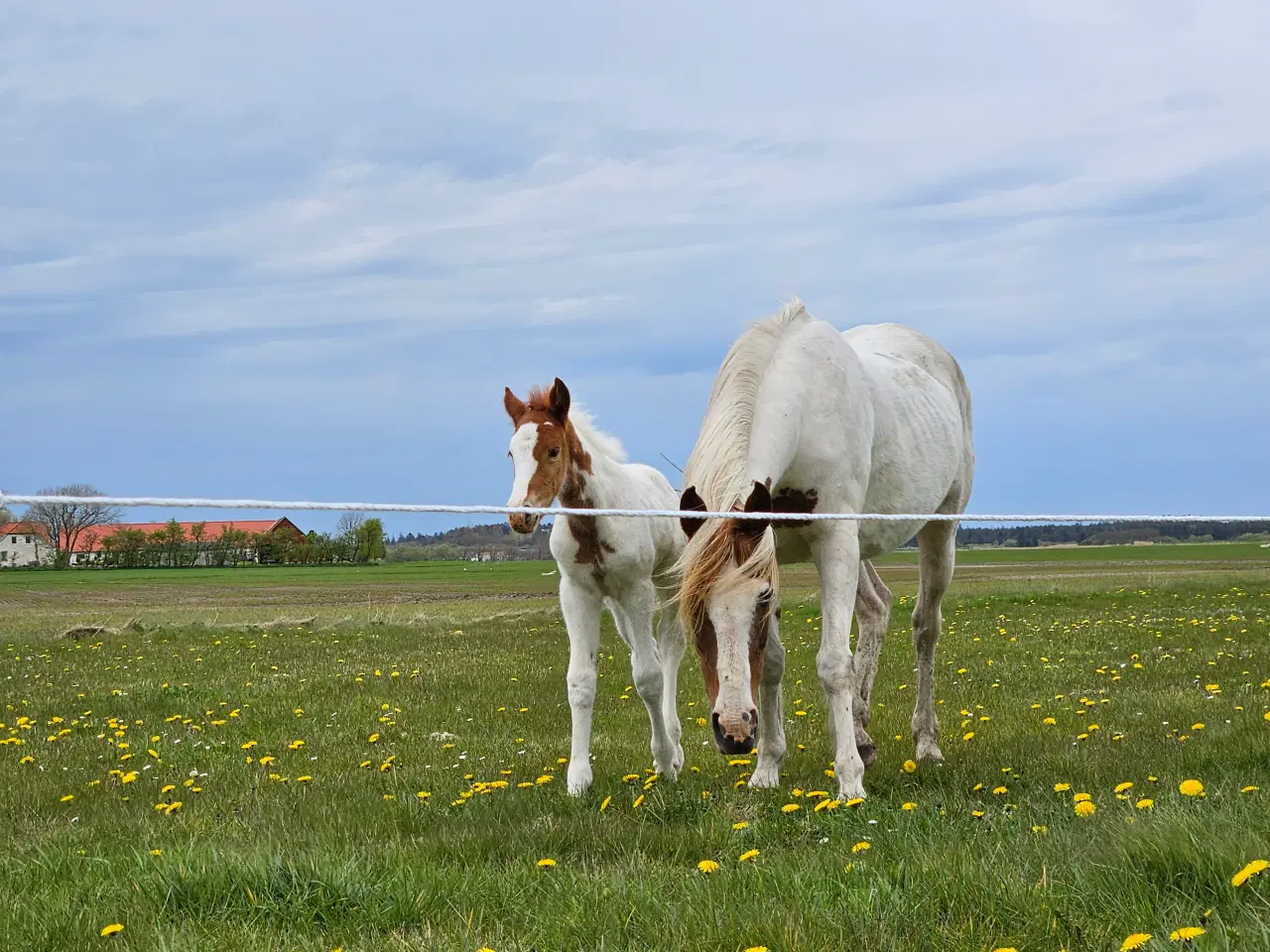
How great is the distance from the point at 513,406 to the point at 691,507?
5.33 ft

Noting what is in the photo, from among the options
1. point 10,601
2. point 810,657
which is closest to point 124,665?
point 810,657

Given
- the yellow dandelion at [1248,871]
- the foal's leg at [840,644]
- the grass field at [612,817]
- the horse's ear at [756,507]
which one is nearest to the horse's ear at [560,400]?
the horse's ear at [756,507]

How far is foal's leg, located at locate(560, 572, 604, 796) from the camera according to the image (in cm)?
643

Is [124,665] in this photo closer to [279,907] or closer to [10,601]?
[279,907]

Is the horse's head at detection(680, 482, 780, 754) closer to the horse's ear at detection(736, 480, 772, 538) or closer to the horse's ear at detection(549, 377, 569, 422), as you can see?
the horse's ear at detection(736, 480, 772, 538)

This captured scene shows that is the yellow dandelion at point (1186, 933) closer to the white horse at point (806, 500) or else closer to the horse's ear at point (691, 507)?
the white horse at point (806, 500)

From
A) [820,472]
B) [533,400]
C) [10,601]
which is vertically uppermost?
[533,400]

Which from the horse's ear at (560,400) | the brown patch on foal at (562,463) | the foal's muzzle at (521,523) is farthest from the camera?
the horse's ear at (560,400)

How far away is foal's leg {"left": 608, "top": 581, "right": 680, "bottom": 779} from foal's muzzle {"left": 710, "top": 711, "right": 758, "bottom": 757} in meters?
1.92

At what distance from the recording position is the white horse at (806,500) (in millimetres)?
5102

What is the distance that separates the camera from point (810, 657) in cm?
1498

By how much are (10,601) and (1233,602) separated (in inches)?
1608

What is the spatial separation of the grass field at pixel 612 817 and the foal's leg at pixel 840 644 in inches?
11.5

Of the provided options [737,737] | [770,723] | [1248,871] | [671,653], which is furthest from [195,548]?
[1248,871]
